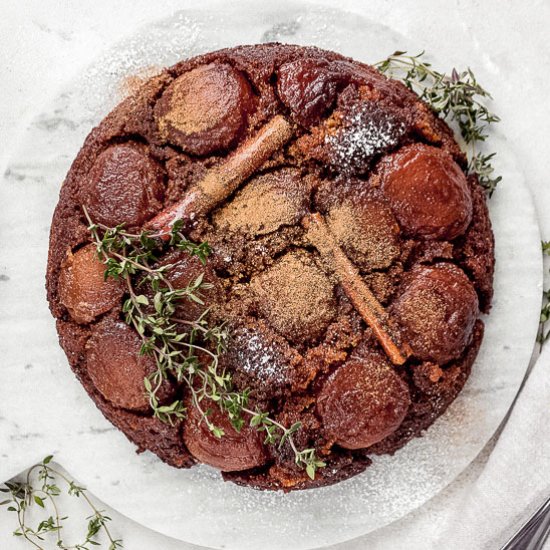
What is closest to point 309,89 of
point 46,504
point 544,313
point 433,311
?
point 433,311

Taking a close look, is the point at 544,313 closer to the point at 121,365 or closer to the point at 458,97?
the point at 458,97

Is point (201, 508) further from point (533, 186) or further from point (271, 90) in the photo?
point (533, 186)

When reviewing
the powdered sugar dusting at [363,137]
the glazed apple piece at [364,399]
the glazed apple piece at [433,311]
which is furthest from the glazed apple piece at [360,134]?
the glazed apple piece at [364,399]

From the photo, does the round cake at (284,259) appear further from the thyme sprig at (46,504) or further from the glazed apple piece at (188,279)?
the thyme sprig at (46,504)

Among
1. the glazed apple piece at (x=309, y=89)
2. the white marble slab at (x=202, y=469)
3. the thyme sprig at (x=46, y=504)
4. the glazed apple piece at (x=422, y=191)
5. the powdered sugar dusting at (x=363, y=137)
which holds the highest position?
the glazed apple piece at (x=309, y=89)

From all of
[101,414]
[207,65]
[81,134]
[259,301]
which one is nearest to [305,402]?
[259,301]

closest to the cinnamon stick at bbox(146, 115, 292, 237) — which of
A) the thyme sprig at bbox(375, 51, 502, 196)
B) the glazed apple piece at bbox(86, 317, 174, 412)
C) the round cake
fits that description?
the round cake

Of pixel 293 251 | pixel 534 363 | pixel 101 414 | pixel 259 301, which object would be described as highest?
pixel 293 251
